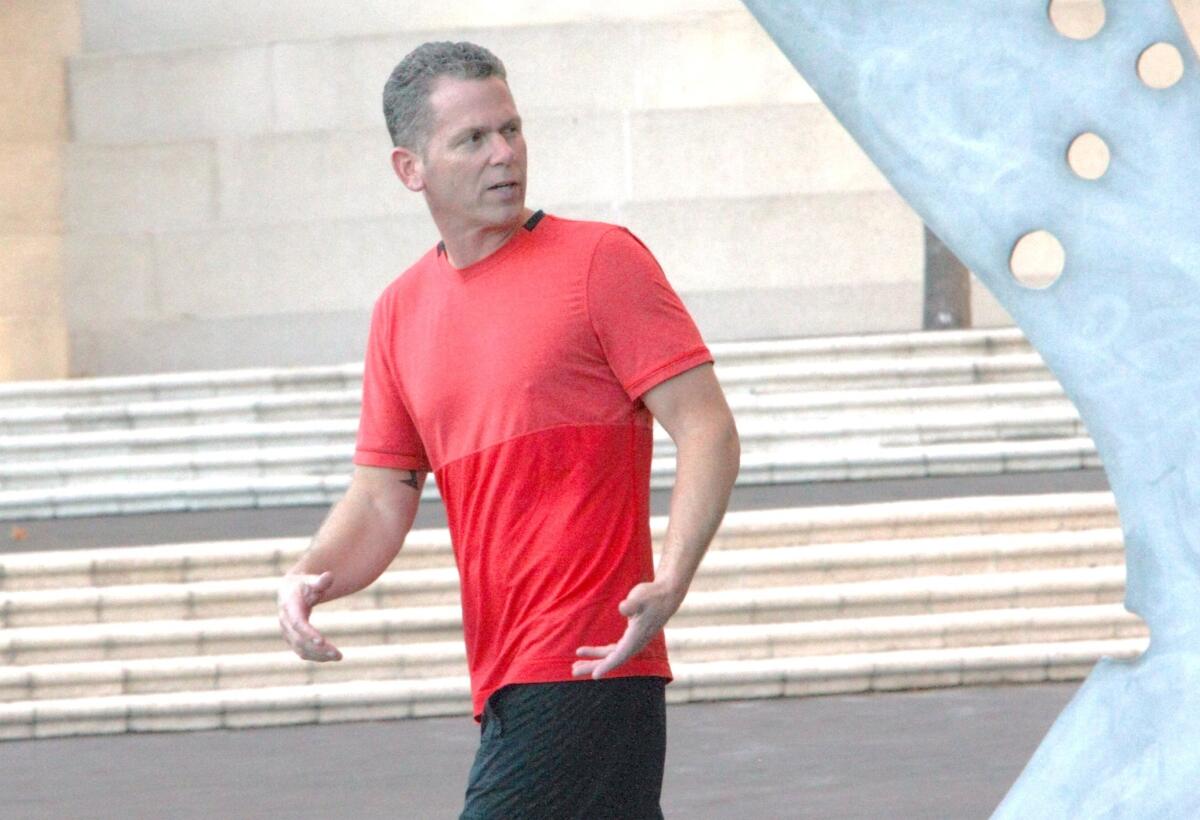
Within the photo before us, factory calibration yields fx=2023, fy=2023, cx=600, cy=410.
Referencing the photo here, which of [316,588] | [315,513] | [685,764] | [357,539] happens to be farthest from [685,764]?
[315,513]

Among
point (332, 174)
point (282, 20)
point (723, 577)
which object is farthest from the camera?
point (282, 20)

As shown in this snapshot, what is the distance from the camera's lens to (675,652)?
7.29 metres

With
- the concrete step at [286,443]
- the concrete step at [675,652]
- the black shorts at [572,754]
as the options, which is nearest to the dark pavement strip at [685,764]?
the concrete step at [675,652]

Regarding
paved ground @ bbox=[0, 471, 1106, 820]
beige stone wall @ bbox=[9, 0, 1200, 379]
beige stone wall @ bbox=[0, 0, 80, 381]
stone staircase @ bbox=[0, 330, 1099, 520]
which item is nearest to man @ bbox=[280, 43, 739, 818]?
paved ground @ bbox=[0, 471, 1106, 820]

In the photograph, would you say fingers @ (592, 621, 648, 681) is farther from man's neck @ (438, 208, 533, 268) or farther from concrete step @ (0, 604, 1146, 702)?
concrete step @ (0, 604, 1146, 702)

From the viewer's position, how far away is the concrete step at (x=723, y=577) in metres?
7.68

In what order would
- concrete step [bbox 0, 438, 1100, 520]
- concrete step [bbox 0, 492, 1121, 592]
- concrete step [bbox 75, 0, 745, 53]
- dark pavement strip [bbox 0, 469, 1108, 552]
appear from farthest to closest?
concrete step [bbox 75, 0, 745, 53], concrete step [bbox 0, 438, 1100, 520], dark pavement strip [bbox 0, 469, 1108, 552], concrete step [bbox 0, 492, 1121, 592]

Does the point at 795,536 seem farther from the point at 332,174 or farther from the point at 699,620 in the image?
the point at 332,174

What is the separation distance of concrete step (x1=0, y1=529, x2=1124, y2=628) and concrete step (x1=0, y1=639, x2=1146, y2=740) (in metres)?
0.55

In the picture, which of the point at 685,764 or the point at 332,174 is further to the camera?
the point at 332,174

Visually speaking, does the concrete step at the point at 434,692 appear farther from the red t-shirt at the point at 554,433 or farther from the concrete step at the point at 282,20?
the concrete step at the point at 282,20

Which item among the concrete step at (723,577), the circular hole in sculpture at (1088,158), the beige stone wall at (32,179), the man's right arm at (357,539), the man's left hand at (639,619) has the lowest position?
the concrete step at (723,577)

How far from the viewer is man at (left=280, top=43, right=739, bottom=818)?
282cm

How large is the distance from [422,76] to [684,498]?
728 millimetres
